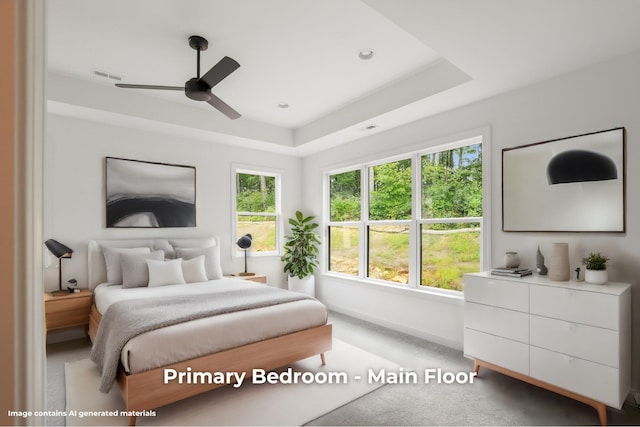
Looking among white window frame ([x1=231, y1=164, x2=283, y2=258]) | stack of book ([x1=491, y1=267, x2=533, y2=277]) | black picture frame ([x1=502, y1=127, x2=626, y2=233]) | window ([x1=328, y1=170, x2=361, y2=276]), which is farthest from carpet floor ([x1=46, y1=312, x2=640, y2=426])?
white window frame ([x1=231, y1=164, x2=283, y2=258])

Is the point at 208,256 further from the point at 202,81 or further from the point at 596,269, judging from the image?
the point at 596,269

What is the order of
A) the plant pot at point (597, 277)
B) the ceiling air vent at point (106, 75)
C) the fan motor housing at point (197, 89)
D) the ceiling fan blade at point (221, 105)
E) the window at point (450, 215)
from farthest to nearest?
the window at point (450, 215) → the ceiling air vent at point (106, 75) → the ceiling fan blade at point (221, 105) → the fan motor housing at point (197, 89) → the plant pot at point (597, 277)

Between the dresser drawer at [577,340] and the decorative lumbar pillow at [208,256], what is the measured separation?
3.40 metres

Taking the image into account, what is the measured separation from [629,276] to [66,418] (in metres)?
4.02

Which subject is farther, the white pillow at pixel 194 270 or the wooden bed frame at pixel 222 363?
the white pillow at pixel 194 270

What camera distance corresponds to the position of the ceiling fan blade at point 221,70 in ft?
8.06

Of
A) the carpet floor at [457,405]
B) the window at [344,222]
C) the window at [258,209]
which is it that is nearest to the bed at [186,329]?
the carpet floor at [457,405]

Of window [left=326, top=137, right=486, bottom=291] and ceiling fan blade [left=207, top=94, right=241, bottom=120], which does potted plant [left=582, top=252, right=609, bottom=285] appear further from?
ceiling fan blade [left=207, top=94, right=241, bottom=120]

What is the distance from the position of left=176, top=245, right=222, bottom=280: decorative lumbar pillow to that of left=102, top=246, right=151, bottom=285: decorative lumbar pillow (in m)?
0.46

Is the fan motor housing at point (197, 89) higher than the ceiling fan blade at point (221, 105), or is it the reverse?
the fan motor housing at point (197, 89)

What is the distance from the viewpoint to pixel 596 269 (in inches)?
97.0

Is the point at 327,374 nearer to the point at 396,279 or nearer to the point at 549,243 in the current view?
the point at 396,279

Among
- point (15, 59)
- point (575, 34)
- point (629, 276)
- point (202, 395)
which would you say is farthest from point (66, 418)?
point (575, 34)

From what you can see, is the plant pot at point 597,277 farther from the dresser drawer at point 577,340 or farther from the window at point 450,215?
the window at point 450,215
